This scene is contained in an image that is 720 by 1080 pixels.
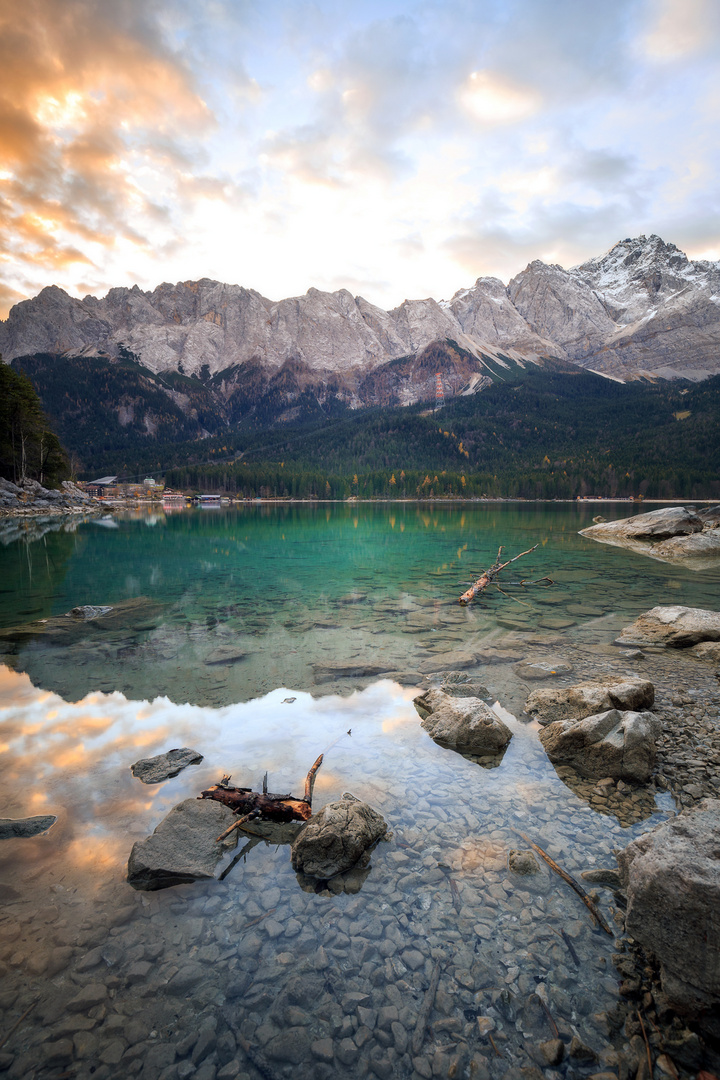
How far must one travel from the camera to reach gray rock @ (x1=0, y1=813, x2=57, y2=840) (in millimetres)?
6168

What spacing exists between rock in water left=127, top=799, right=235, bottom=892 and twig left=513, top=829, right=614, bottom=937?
405 centimetres

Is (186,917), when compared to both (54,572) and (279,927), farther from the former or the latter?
(54,572)

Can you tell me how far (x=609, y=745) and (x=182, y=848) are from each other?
21.6 feet

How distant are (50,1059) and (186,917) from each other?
1523mm

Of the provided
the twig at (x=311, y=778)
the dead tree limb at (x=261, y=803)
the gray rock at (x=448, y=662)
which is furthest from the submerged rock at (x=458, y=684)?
the dead tree limb at (x=261, y=803)

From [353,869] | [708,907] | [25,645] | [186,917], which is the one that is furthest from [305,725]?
[25,645]

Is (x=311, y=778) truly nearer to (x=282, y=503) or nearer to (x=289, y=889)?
(x=289, y=889)

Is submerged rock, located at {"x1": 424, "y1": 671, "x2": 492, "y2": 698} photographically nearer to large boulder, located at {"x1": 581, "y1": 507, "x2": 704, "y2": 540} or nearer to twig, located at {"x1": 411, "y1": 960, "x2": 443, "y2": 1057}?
twig, located at {"x1": 411, "y1": 960, "x2": 443, "y2": 1057}

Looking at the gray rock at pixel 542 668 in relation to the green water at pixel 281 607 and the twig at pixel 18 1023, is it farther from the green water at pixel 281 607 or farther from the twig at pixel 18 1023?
the twig at pixel 18 1023

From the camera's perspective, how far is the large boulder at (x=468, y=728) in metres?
8.42

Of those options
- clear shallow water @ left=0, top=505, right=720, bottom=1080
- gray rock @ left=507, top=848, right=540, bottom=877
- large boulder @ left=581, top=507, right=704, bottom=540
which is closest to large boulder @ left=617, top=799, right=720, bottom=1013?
clear shallow water @ left=0, top=505, right=720, bottom=1080

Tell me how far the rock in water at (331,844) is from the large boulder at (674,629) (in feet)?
39.4

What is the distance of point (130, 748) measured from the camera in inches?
336

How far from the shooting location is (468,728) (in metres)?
8.48
